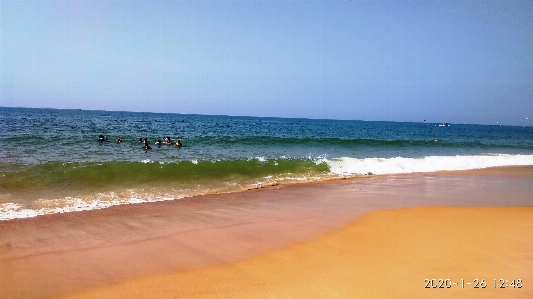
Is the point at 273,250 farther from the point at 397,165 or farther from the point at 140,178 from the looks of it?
the point at 397,165

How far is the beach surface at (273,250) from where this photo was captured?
394 centimetres

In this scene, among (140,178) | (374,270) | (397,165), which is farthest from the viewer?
(397,165)

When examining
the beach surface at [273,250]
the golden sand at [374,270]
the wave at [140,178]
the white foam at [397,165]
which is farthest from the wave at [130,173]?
the golden sand at [374,270]

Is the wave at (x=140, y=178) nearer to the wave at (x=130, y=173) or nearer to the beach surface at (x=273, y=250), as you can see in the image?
the wave at (x=130, y=173)

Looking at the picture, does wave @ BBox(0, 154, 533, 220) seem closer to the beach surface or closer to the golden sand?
the beach surface

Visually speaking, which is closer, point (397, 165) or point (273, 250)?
point (273, 250)

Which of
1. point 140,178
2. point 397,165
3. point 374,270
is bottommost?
point 140,178

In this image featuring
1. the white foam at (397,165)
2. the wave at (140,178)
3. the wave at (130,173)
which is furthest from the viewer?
the white foam at (397,165)

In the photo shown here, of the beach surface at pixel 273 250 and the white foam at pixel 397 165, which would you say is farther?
the white foam at pixel 397 165

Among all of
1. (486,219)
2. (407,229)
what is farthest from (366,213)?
(486,219)

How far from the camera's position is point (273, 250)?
5105 millimetres

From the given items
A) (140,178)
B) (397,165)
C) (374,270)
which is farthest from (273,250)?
(397,165)

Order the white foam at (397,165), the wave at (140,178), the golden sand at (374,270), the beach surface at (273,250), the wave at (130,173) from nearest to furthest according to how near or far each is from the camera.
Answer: the golden sand at (374,270) < the beach surface at (273,250) < the wave at (140,178) < the wave at (130,173) < the white foam at (397,165)

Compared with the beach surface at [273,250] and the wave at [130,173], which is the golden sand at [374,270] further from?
the wave at [130,173]
